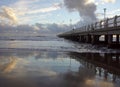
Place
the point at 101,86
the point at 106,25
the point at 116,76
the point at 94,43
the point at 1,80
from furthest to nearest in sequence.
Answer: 1. the point at 94,43
2. the point at 106,25
3. the point at 116,76
4. the point at 1,80
5. the point at 101,86

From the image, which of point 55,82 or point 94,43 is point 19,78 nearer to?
point 55,82

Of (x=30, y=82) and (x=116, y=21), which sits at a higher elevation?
(x=116, y=21)

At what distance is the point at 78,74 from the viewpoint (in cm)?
1138

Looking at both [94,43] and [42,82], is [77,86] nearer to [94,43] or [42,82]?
[42,82]

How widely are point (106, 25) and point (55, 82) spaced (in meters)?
23.4

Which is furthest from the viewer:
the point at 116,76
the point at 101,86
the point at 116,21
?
the point at 116,21

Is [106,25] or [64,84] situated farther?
[106,25]

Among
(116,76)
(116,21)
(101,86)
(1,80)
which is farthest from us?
(116,21)

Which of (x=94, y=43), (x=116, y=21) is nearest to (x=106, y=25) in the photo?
(x=116, y=21)

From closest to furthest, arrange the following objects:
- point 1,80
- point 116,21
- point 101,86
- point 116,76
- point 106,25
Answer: point 101,86 < point 1,80 < point 116,76 < point 116,21 < point 106,25

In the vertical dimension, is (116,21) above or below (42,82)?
above

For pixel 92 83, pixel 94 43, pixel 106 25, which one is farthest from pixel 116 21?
pixel 92 83

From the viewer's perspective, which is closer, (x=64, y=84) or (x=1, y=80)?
(x=64, y=84)

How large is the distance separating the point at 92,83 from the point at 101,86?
1.84 ft
